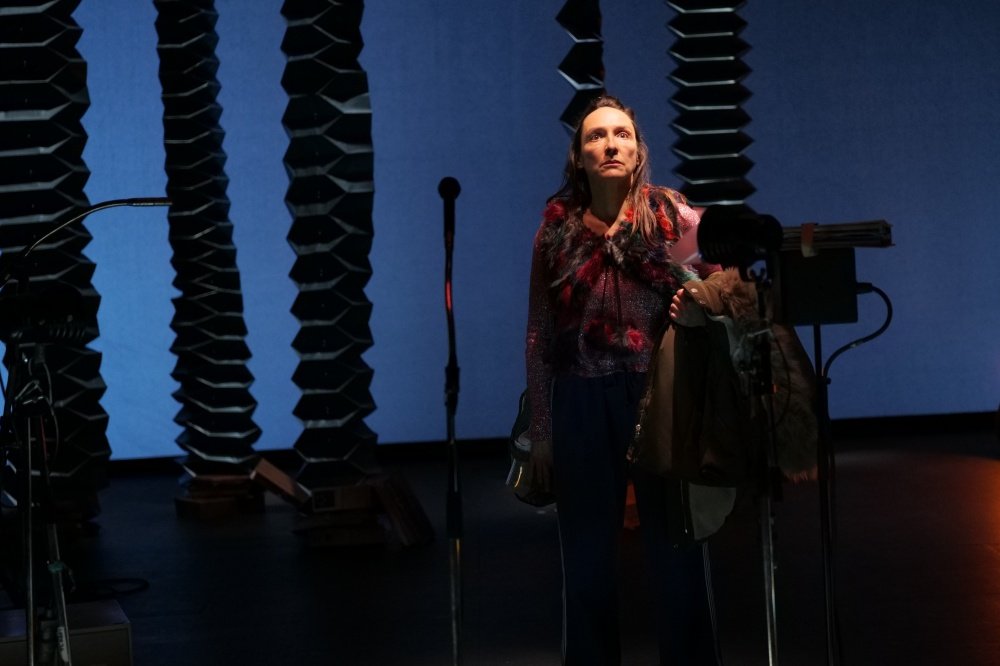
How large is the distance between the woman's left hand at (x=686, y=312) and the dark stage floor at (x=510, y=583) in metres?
1.63

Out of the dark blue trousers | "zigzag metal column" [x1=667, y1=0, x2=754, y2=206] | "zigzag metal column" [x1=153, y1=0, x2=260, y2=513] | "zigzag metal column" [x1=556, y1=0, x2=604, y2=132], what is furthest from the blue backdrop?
the dark blue trousers

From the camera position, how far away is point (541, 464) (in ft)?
11.0

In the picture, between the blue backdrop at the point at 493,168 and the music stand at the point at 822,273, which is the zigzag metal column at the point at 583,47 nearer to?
the blue backdrop at the point at 493,168

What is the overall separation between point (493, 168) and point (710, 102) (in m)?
2.60

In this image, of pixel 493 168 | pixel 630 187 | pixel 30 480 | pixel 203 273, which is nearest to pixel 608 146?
pixel 630 187

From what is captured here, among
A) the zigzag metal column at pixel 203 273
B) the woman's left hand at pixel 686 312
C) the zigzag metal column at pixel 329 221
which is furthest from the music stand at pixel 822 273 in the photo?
the zigzag metal column at pixel 203 273

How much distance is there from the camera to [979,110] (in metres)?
9.64

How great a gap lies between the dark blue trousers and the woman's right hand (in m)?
0.05

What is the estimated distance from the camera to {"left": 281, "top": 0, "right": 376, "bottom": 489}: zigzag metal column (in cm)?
669

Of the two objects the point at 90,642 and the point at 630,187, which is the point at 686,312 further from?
the point at 90,642

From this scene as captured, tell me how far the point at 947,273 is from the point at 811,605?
17.5ft

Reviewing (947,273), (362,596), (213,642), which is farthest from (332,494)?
(947,273)

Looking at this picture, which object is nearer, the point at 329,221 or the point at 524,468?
the point at 524,468

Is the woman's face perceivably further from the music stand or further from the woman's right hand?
the woman's right hand
